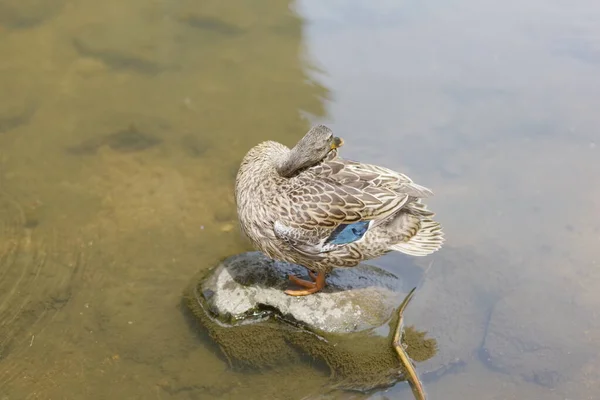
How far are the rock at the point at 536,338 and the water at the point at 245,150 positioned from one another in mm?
12

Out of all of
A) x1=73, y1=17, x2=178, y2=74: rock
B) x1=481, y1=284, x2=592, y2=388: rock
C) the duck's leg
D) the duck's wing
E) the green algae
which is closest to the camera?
the duck's wing

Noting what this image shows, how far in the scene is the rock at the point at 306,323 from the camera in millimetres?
3938

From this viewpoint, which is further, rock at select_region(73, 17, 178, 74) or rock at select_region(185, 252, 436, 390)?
rock at select_region(73, 17, 178, 74)

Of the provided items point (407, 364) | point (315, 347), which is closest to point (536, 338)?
point (407, 364)

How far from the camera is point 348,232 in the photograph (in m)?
3.84

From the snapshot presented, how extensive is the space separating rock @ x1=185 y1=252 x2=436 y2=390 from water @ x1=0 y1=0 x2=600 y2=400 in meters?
0.11

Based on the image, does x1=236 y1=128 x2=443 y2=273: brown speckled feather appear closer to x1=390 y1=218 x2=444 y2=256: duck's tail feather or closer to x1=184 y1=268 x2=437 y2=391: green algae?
x1=390 y1=218 x2=444 y2=256: duck's tail feather

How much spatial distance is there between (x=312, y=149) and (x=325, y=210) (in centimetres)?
38

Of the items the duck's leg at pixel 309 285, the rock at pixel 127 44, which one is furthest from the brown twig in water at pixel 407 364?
the rock at pixel 127 44

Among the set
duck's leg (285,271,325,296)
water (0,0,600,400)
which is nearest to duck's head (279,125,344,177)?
duck's leg (285,271,325,296)

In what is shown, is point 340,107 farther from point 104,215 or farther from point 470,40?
point 104,215

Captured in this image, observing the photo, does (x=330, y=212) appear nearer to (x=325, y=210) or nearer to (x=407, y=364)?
(x=325, y=210)

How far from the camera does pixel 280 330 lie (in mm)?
4074

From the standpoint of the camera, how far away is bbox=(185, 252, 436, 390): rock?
394 cm
